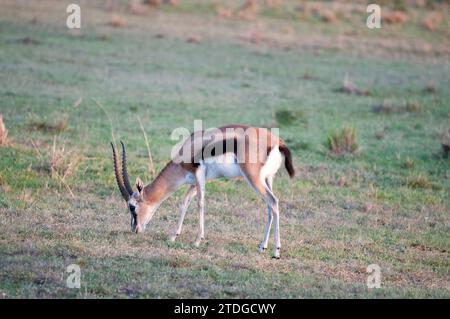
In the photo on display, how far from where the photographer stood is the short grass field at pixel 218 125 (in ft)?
23.5

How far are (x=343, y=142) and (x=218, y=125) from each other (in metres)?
2.48

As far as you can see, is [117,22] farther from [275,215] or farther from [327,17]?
[275,215]

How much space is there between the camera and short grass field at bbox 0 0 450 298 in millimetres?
7160

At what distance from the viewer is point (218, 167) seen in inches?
311

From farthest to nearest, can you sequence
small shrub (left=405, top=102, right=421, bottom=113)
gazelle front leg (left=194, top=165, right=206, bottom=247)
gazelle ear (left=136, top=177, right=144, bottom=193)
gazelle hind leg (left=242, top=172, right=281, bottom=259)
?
small shrub (left=405, top=102, right=421, bottom=113)
gazelle ear (left=136, top=177, right=144, bottom=193)
gazelle front leg (left=194, top=165, right=206, bottom=247)
gazelle hind leg (left=242, top=172, right=281, bottom=259)

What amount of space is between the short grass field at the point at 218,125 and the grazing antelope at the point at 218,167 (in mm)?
329

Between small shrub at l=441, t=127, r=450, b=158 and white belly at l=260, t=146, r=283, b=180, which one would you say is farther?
small shrub at l=441, t=127, r=450, b=158

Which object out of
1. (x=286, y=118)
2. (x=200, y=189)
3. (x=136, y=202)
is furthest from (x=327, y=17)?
(x=136, y=202)

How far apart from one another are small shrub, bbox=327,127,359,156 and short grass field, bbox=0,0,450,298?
100 mm

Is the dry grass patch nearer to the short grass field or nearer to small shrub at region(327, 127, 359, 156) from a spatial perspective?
the short grass field

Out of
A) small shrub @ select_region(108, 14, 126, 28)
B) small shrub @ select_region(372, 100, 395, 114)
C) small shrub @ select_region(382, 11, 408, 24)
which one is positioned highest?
small shrub @ select_region(382, 11, 408, 24)

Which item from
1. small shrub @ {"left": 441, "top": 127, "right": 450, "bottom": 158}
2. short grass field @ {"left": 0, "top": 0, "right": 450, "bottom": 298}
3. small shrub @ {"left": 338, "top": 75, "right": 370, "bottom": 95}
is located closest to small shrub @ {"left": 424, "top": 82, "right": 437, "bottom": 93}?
short grass field @ {"left": 0, "top": 0, "right": 450, "bottom": 298}

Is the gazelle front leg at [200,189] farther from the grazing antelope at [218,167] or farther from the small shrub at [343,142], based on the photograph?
the small shrub at [343,142]
